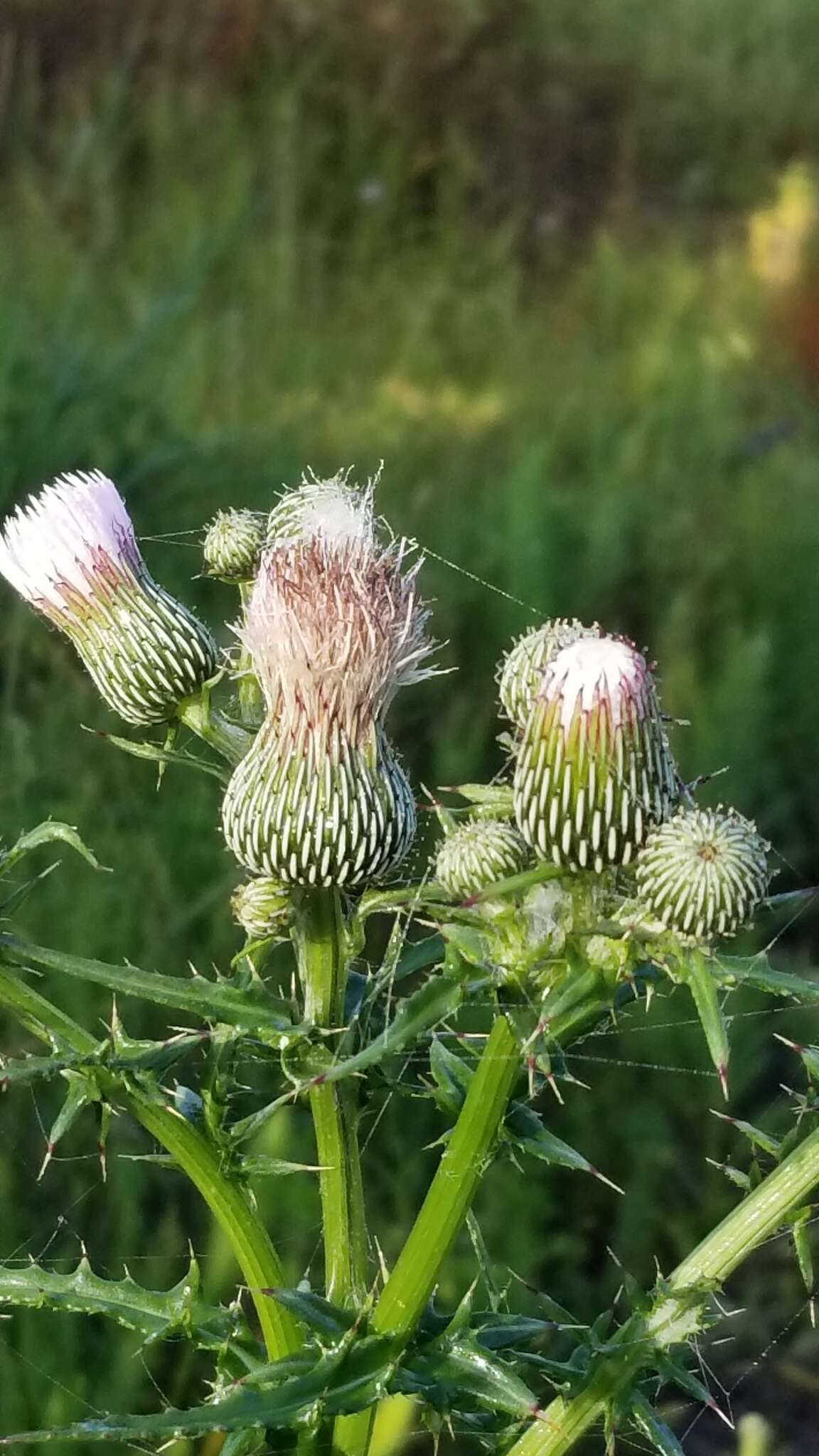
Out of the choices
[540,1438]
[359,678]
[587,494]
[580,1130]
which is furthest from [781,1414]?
[587,494]

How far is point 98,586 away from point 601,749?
1.94 feet

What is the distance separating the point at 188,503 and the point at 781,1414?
7.97 ft

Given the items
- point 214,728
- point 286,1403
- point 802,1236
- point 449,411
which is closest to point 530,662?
point 214,728

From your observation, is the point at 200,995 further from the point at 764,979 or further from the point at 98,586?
the point at 98,586

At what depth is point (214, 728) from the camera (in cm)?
140

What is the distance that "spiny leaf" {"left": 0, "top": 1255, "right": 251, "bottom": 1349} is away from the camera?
120 cm

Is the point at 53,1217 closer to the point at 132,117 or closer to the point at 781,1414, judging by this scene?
the point at 781,1414

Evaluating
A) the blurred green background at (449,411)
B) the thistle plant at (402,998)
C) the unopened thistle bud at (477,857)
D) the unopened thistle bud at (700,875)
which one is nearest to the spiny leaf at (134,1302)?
the thistle plant at (402,998)

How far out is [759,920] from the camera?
10.5 feet

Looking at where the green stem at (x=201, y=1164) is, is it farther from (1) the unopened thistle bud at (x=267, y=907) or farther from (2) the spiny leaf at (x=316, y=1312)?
(1) the unopened thistle bud at (x=267, y=907)

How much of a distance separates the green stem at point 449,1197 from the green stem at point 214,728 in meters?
0.41

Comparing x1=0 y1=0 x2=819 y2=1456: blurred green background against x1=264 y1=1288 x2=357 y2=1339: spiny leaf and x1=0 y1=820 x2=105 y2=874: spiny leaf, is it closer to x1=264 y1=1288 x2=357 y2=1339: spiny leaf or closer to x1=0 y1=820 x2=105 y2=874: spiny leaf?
x1=264 y1=1288 x2=357 y2=1339: spiny leaf

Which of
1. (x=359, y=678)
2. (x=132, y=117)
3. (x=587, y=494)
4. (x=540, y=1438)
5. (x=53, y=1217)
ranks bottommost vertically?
(x=540, y=1438)

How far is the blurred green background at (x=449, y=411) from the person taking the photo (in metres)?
2.69
